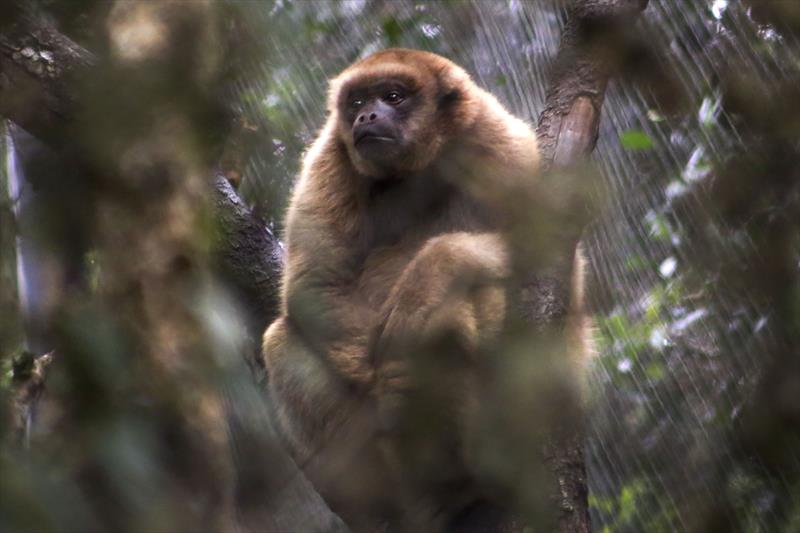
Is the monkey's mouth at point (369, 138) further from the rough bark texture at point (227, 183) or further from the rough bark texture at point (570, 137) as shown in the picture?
the rough bark texture at point (570, 137)

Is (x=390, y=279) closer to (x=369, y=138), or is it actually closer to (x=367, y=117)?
(x=369, y=138)

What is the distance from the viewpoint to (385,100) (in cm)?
533

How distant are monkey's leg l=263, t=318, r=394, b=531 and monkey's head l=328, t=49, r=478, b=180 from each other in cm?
98

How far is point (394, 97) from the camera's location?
5.34 meters

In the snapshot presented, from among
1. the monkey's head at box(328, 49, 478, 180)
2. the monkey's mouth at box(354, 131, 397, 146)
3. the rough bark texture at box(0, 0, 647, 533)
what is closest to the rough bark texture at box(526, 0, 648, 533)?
the rough bark texture at box(0, 0, 647, 533)

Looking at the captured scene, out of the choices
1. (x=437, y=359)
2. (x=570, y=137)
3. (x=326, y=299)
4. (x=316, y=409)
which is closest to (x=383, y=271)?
(x=326, y=299)

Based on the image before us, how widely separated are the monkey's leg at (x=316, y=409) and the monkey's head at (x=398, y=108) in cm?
98

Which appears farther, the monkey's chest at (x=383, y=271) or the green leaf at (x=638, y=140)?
the monkey's chest at (x=383, y=271)

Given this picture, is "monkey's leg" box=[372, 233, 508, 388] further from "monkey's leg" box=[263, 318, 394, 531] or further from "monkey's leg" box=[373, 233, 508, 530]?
"monkey's leg" box=[263, 318, 394, 531]

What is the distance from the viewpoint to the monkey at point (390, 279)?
10.9 feet

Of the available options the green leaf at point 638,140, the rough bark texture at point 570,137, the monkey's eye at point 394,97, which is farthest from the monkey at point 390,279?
the green leaf at point 638,140

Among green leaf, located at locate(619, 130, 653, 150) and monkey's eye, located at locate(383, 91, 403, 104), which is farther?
monkey's eye, located at locate(383, 91, 403, 104)

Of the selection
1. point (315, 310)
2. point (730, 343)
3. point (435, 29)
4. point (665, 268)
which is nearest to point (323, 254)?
point (315, 310)

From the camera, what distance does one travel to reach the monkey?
10.9ft
